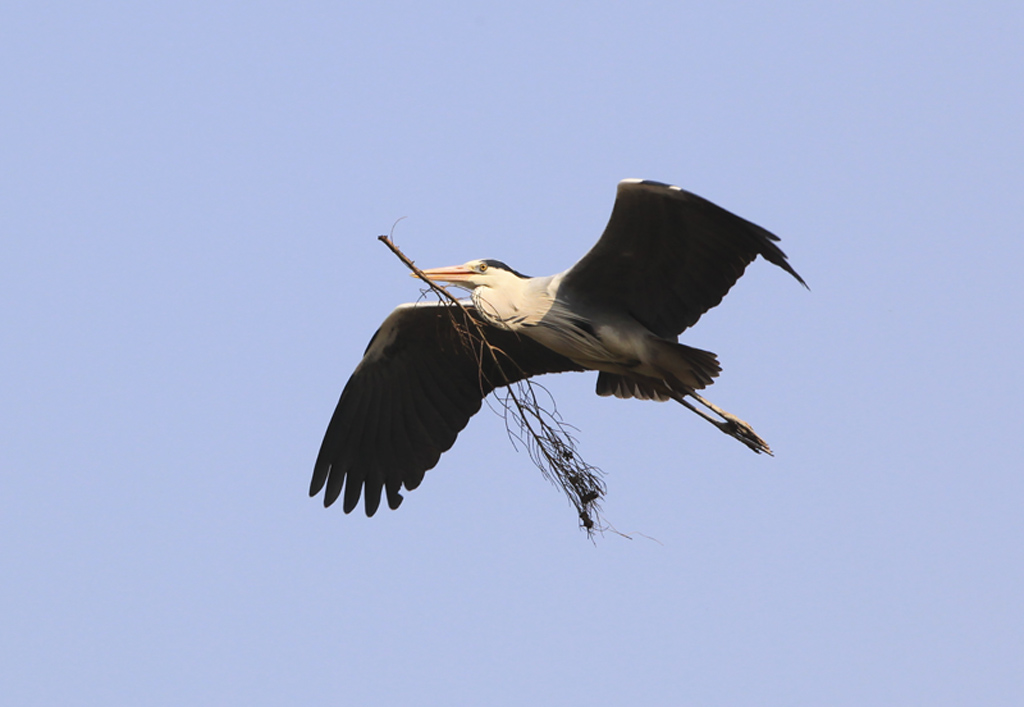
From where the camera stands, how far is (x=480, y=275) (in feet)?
25.7

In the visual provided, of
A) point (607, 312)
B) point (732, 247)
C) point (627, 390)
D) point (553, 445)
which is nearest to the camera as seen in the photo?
point (553, 445)

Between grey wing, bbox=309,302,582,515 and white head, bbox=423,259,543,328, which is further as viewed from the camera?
grey wing, bbox=309,302,582,515

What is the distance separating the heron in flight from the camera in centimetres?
716

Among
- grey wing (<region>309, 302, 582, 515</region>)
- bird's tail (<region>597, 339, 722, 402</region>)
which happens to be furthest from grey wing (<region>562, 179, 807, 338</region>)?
grey wing (<region>309, 302, 582, 515</region>)

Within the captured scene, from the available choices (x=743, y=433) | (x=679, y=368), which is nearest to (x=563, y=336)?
(x=679, y=368)

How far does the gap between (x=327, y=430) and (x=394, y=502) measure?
82 centimetres

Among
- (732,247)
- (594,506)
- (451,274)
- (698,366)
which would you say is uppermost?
(451,274)

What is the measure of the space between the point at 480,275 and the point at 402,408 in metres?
1.61

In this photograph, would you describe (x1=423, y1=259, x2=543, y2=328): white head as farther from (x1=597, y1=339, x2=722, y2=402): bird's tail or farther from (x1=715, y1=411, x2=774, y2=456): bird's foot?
(x1=715, y1=411, x2=774, y2=456): bird's foot

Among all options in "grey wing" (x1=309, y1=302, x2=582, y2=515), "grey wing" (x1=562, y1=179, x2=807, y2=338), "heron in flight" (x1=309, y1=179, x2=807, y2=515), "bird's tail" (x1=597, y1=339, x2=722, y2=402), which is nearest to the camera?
"grey wing" (x1=562, y1=179, x2=807, y2=338)

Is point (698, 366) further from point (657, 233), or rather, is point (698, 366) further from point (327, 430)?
point (327, 430)

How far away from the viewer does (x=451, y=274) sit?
7.96m

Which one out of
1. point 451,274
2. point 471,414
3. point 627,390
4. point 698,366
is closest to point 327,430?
point 471,414

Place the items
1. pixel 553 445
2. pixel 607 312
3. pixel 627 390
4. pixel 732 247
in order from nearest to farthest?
pixel 553 445, pixel 732 247, pixel 607 312, pixel 627 390
